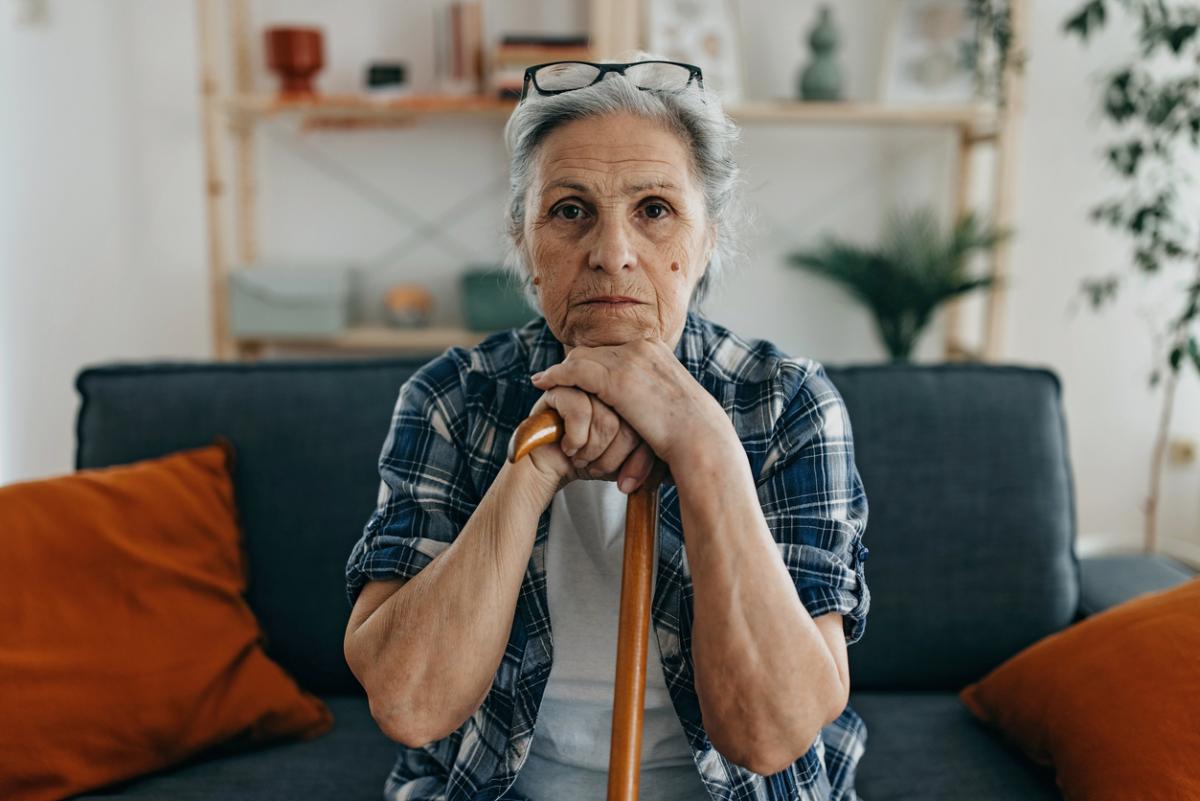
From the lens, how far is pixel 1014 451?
152 centimetres


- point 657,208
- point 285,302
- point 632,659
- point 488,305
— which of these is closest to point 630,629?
point 632,659

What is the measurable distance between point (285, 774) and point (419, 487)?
0.53 meters

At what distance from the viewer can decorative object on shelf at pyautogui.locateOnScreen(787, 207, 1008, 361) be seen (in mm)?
2799

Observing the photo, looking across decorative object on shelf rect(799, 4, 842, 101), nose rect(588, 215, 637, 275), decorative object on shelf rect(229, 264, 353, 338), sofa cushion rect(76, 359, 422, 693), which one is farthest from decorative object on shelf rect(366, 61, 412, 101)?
nose rect(588, 215, 637, 275)

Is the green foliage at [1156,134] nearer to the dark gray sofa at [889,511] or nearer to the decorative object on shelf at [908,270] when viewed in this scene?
the decorative object on shelf at [908,270]

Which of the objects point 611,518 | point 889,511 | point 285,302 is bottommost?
point 889,511

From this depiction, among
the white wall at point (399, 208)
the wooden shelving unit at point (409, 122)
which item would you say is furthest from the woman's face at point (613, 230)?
the white wall at point (399, 208)

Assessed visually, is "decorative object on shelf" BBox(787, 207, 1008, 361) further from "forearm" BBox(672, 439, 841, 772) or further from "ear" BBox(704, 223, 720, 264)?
"forearm" BBox(672, 439, 841, 772)

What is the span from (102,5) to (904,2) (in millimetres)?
2504

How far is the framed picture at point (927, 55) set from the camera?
9.34 ft

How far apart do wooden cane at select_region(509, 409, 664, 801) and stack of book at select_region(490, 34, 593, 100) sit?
2065 mm

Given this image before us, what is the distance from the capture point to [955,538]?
58.9 inches

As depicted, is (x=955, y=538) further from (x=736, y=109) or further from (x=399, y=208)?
(x=399, y=208)

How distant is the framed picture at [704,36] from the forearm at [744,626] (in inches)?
85.4
